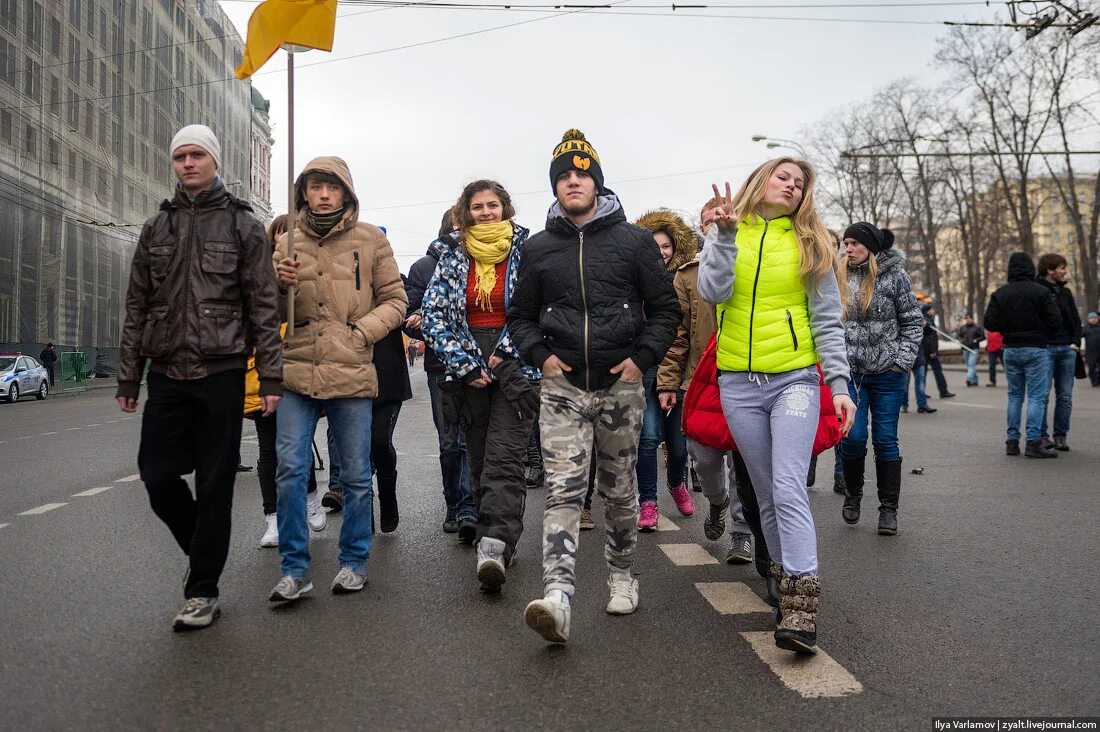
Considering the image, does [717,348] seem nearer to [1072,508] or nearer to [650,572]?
[650,572]

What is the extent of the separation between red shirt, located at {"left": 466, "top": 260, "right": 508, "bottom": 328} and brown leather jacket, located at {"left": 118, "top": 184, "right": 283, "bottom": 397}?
3.46 ft

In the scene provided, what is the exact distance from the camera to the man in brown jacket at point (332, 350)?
15.3 ft

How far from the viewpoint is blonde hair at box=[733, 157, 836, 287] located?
4.12 metres

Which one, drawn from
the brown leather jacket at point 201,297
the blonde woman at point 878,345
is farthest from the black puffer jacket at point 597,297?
the blonde woman at point 878,345

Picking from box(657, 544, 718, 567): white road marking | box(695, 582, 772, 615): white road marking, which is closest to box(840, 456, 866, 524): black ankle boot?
box(657, 544, 718, 567): white road marking

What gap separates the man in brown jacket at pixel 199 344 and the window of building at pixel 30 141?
3973 centimetres

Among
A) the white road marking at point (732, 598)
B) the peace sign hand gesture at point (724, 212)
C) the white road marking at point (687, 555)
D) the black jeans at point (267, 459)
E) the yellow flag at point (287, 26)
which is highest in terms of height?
the yellow flag at point (287, 26)

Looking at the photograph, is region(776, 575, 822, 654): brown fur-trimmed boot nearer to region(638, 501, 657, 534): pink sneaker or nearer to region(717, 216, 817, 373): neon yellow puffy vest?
region(717, 216, 817, 373): neon yellow puffy vest

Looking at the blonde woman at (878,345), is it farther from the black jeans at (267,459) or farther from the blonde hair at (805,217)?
the black jeans at (267,459)

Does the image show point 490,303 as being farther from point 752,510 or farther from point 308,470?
point 752,510

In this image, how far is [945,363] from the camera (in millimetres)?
43562

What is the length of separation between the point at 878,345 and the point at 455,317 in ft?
9.55

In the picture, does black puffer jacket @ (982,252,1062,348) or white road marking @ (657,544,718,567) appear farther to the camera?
black puffer jacket @ (982,252,1062,348)

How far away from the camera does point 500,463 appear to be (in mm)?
5125
